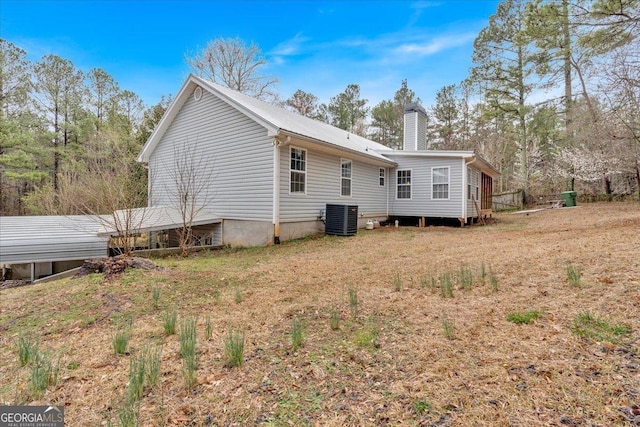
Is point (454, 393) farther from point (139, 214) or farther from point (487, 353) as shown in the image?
point (139, 214)

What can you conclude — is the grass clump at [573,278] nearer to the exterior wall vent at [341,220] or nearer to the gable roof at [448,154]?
the exterior wall vent at [341,220]

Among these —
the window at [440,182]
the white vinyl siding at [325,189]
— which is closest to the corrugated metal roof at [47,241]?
the white vinyl siding at [325,189]

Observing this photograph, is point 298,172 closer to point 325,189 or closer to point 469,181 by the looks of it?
point 325,189

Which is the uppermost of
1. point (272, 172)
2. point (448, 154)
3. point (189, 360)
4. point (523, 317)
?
point (448, 154)

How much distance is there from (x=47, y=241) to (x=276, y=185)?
5.70m

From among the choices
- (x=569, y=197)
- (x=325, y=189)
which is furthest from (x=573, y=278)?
(x=569, y=197)

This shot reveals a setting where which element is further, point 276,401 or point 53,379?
point 53,379

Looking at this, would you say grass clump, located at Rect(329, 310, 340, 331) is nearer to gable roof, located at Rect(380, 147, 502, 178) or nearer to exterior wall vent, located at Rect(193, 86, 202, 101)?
exterior wall vent, located at Rect(193, 86, 202, 101)

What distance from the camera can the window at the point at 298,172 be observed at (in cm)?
959

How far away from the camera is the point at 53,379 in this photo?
249 centimetres

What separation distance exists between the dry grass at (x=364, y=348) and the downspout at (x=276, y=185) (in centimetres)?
366

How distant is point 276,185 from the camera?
8.91 m

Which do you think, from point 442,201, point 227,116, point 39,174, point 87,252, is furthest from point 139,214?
point 39,174

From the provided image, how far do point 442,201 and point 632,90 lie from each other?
6.46m
